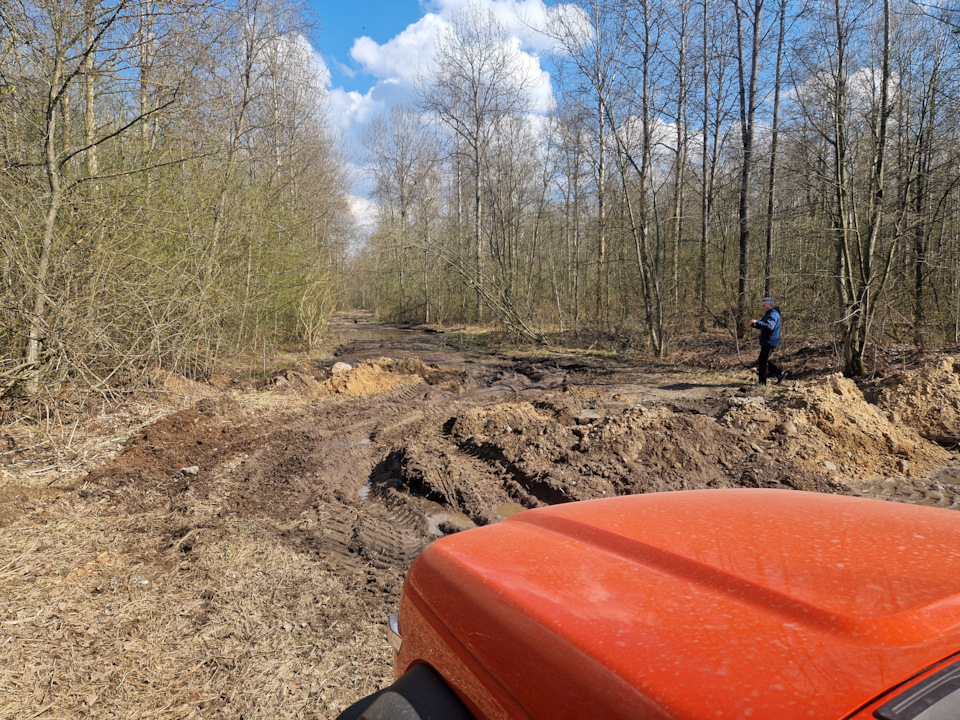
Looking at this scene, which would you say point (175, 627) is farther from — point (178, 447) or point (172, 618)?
point (178, 447)

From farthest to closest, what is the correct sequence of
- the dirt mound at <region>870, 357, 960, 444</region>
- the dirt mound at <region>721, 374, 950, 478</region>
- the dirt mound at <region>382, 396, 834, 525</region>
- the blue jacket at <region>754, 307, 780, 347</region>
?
the blue jacket at <region>754, 307, 780, 347</region>
the dirt mound at <region>870, 357, 960, 444</region>
the dirt mound at <region>721, 374, 950, 478</region>
the dirt mound at <region>382, 396, 834, 525</region>

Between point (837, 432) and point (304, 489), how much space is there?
22.8 ft

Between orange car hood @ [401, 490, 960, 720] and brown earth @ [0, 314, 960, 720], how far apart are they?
189cm

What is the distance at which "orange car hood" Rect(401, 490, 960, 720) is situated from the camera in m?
0.97

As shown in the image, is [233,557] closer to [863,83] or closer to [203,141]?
[203,141]

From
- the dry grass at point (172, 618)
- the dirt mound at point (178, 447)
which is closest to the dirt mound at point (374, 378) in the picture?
the dirt mound at point (178, 447)

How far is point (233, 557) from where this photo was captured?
14.0ft

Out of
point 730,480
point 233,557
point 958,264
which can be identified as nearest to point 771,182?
point 958,264

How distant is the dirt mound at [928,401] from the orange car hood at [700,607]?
793 cm

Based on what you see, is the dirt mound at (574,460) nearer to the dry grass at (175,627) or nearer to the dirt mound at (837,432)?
the dirt mound at (837,432)

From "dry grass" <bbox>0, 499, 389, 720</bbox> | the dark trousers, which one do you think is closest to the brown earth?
"dry grass" <bbox>0, 499, 389, 720</bbox>

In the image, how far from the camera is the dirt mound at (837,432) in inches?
276

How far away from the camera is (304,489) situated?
5922 millimetres

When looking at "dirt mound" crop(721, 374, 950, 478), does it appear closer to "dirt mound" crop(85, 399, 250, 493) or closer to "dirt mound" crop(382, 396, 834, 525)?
"dirt mound" crop(382, 396, 834, 525)
